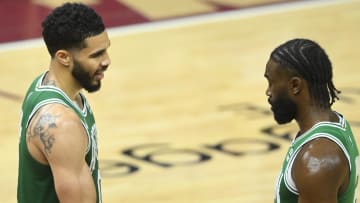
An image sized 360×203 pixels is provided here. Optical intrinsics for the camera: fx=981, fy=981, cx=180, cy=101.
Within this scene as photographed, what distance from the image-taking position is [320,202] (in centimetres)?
363

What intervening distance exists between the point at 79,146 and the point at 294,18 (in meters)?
7.62

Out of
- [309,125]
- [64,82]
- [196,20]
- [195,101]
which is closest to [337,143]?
[309,125]

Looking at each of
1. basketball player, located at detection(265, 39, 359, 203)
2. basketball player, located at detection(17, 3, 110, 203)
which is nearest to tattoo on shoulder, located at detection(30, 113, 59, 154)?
basketball player, located at detection(17, 3, 110, 203)

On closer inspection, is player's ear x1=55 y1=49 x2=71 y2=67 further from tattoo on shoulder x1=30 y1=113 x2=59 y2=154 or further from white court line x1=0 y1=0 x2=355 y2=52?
white court line x1=0 y1=0 x2=355 y2=52

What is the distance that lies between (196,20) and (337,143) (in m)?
7.68

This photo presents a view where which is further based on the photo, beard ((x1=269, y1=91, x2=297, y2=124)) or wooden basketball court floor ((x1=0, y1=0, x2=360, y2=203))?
wooden basketball court floor ((x1=0, y1=0, x2=360, y2=203))

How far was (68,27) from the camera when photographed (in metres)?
3.98


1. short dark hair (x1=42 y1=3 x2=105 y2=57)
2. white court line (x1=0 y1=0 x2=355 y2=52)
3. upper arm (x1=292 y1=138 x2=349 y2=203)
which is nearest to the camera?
upper arm (x1=292 y1=138 x2=349 y2=203)

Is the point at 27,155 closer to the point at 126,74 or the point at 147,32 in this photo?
the point at 126,74

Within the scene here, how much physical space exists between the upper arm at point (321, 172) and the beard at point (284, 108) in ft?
0.57

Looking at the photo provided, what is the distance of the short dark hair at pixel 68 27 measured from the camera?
397cm

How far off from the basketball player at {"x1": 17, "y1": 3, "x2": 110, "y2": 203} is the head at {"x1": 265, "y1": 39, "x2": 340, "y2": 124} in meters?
0.72

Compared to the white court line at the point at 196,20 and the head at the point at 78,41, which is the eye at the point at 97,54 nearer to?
the head at the point at 78,41

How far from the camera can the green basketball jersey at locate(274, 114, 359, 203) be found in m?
3.75
